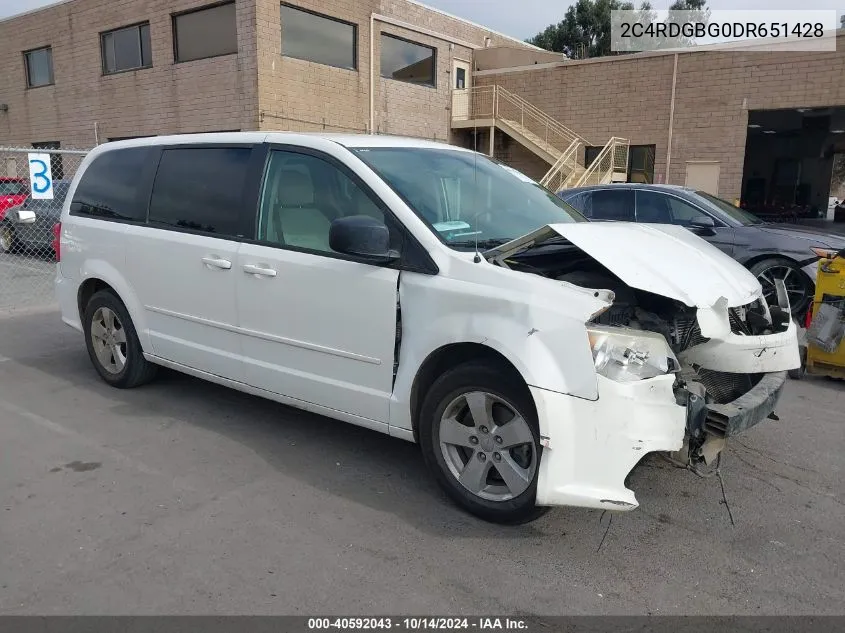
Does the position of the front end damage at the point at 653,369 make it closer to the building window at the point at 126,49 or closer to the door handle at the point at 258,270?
the door handle at the point at 258,270

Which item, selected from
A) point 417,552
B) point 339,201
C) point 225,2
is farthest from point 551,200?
point 225,2

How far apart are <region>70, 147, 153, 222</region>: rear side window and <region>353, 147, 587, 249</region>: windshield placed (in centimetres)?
211

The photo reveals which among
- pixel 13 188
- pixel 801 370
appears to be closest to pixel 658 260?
pixel 801 370

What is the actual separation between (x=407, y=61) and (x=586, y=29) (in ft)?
79.7

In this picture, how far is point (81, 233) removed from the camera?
550 cm

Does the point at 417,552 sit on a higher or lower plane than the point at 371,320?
lower

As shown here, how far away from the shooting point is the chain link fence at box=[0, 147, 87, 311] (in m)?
9.18

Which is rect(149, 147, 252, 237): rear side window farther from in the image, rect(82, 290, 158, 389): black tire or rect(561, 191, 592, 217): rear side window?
rect(561, 191, 592, 217): rear side window

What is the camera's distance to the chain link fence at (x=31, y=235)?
361 inches

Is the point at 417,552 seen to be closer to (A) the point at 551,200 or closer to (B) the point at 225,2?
(A) the point at 551,200

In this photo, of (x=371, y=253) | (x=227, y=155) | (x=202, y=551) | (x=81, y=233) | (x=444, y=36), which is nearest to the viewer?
(x=202, y=551)

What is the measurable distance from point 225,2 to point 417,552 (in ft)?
57.3

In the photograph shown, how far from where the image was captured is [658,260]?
348 cm

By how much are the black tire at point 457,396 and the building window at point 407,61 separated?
18.3 metres
